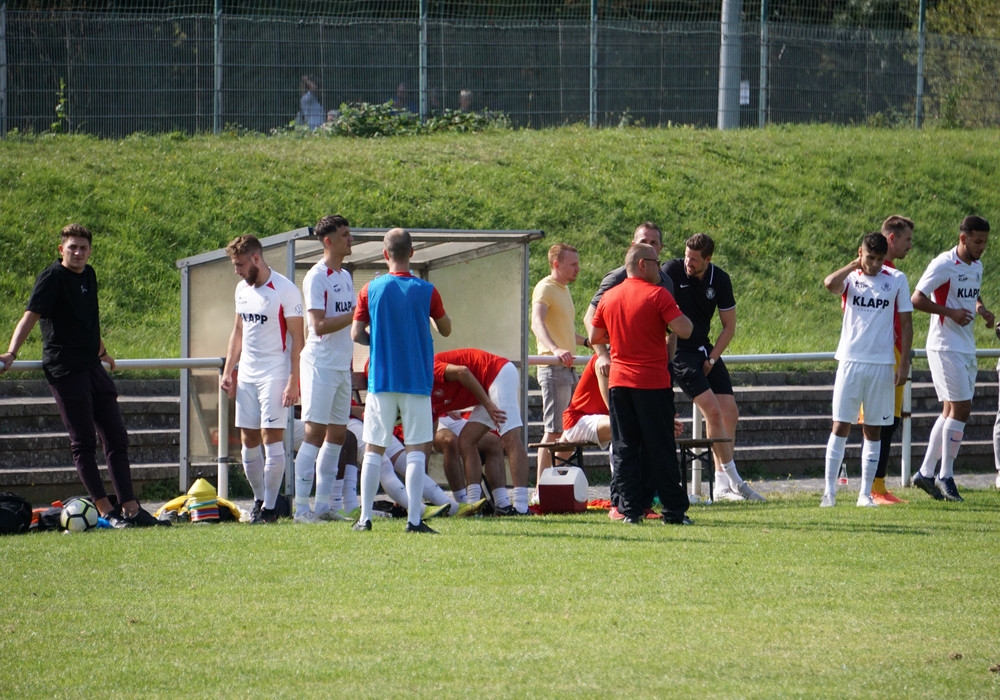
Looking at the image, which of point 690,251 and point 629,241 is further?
point 629,241

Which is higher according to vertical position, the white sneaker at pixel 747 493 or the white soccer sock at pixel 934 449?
the white soccer sock at pixel 934 449

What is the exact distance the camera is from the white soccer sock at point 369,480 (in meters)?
8.59

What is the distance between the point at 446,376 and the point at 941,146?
1591 centimetres

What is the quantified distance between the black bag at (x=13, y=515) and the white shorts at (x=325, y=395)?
2.07 meters

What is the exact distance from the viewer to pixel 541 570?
682cm

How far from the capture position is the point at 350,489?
10.2 m

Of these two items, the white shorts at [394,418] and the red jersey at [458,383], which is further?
the red jersey at [458,383]

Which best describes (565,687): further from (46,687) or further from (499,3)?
(499,3)

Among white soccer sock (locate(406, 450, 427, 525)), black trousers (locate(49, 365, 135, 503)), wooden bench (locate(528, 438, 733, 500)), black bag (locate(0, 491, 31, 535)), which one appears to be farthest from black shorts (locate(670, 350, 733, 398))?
black bag (locate(0, 491, 31, 535))

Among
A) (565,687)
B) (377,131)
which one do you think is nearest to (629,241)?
(377,131)

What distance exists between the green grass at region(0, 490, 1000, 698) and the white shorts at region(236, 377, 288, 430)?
3.72 ft

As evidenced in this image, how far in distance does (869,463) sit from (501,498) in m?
2.86

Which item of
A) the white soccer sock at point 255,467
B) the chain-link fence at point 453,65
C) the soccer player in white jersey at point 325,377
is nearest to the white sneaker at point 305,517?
the soccer player in white jersey at point 325,377

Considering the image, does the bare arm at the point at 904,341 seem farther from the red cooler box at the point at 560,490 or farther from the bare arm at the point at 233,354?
the bare arm at the point at 233,354
